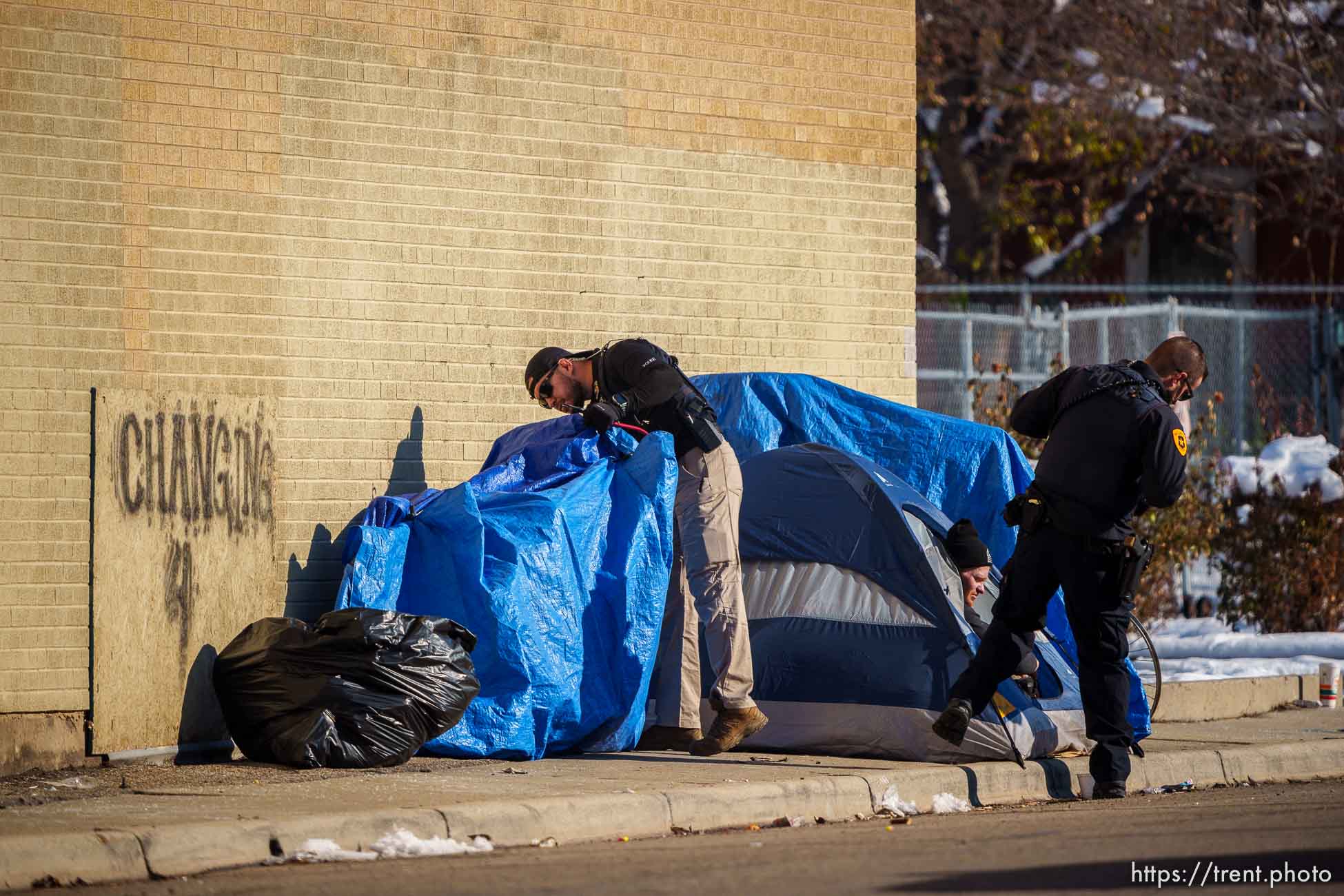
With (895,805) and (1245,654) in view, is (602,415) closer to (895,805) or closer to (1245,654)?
(895,805)

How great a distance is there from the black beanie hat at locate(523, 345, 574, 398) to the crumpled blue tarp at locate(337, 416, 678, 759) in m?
0.35

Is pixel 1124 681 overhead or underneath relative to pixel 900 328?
underneath

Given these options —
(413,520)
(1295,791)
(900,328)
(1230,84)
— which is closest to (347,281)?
(413,520)

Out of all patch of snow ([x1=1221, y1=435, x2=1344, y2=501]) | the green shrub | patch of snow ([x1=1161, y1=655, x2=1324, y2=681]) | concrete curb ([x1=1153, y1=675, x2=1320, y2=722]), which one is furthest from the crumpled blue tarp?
patch of snow ([x1=1221, y1=435, x2=1344, y2=501])

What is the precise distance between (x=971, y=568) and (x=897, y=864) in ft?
7.78

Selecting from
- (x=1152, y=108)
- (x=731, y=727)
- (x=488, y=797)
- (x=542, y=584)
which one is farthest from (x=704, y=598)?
(x=1152, y=108)

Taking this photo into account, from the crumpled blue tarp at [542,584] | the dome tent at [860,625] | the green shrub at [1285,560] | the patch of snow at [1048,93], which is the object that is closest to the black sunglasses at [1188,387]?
the dome tent at [860,625]

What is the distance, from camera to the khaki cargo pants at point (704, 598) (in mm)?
7191

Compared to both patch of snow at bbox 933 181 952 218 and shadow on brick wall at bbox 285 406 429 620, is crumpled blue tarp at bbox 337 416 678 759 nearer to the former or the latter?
shadow on brick wall at bbox 285 406 429 620

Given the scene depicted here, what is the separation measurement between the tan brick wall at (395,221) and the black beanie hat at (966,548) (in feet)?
6.23

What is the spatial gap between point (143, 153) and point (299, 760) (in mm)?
2631

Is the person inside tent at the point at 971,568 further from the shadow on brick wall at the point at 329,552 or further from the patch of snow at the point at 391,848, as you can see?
the patch of snow at the point at 391,848

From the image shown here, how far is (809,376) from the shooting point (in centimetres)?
847

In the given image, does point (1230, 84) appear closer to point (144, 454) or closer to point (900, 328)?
point (900, 328)
